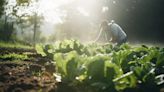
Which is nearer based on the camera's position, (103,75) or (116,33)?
(103,75)

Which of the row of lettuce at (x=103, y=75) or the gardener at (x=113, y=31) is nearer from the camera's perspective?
the row of lettuce at (x=103, y=75)

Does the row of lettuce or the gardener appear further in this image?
the gardener

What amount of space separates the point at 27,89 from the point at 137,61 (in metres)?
2.00

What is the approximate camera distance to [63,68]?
5449mm

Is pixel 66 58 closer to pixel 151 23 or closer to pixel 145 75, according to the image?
pixel 145 75

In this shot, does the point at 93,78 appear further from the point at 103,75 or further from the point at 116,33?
the point at 116,33

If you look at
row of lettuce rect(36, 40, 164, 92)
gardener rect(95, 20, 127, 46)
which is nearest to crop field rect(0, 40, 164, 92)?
row of lettuce rect(36, 40, 164, 92)

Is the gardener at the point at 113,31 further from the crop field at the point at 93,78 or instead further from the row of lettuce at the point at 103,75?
the row of lettuce at the point at 103,75

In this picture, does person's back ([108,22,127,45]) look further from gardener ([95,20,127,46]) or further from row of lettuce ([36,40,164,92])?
row of lettuce ([36,40,164,92])

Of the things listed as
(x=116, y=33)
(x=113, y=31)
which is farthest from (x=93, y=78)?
(x=116, y=33)

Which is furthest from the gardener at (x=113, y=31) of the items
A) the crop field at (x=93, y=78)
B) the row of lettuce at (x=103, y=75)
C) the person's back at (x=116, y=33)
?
the row of lettuce at (x=103, y=75)

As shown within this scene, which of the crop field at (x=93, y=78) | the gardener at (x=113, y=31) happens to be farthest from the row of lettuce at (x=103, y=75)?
the gardener at (x=113, y=31)

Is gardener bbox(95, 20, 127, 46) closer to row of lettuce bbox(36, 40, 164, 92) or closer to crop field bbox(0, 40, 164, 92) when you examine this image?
crop field bbox(0, 40, 164, 92)

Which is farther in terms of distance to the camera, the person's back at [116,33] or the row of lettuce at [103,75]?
the person's back at [116,33]
